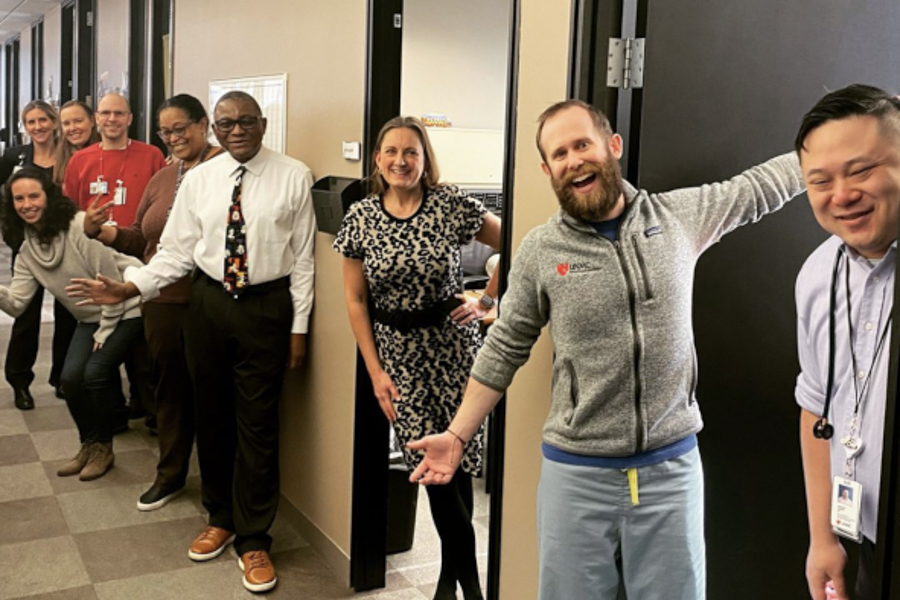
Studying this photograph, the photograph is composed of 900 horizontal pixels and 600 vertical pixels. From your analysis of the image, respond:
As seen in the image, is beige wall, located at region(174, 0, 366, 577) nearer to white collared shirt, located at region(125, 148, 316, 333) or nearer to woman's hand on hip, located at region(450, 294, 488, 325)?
white collared shirt, located at region(125, 148, 316, 333)

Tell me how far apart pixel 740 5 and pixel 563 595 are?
131 cm

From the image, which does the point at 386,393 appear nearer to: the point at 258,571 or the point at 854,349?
the point at 258,571

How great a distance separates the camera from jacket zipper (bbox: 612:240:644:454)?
1749mm

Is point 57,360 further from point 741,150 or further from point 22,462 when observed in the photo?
point 741,150

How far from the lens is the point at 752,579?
90.7 inches

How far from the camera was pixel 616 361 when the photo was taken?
1.76 metres

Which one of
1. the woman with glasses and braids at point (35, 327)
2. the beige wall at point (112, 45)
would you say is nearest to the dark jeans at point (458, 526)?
the woman with glasses and braids at point (35, 327)

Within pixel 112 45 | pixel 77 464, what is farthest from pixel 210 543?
pixel 112 45

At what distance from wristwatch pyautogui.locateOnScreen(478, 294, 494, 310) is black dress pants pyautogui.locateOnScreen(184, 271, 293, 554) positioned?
81 centimetres

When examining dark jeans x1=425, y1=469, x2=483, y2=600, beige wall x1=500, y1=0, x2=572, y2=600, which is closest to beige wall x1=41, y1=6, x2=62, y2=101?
dark jeans x1=425, y1=469, x2=483, y2=600

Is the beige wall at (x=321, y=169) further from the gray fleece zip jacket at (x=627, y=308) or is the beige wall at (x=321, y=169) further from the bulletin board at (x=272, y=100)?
the gray fleece zip jacket at (x=627, y=308)

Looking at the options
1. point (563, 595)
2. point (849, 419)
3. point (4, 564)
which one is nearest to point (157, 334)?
point (4, 564)

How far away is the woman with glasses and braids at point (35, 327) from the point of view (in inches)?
210

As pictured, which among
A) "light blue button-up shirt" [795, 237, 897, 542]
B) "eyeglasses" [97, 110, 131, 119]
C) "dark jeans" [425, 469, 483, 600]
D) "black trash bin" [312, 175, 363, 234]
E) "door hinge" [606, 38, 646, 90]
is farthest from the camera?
"eyeglasses" [97, 110, 131, 119]
